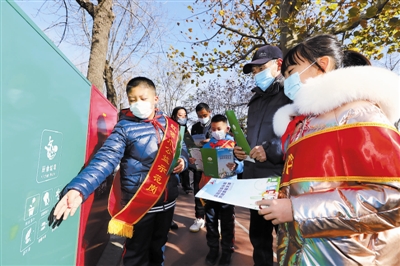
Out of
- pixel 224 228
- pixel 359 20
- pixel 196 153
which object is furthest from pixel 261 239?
pixel 359 20

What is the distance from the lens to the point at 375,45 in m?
6.50

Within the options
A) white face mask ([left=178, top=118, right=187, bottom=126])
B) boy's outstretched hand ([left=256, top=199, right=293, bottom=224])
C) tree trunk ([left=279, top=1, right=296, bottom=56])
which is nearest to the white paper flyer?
boy's outstretched hand ([left=256, top=199, right=293, bottom=224])

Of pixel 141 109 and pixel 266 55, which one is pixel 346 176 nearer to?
pixel 266 55

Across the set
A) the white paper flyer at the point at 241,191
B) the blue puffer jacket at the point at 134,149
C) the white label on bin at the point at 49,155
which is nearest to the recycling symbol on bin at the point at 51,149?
the white label on bin at the point at 49,155

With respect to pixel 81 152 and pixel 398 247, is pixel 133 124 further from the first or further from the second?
pixel 398 247

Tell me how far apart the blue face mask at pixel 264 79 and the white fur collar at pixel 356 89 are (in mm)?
1030

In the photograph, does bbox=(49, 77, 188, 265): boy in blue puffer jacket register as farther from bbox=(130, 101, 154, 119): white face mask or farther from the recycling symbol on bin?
the recycling symbol on bin

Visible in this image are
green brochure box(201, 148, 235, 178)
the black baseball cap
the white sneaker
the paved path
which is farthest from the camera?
the white sneaker

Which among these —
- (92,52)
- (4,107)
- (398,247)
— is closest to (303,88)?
(398,247)

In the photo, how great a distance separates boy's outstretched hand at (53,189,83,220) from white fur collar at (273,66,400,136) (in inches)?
46.6

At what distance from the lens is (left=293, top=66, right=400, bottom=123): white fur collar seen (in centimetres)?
89

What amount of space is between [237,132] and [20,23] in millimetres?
1469

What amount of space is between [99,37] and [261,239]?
4.14m

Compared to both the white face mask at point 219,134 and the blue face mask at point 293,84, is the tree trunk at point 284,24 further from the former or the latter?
the blue face mask at point 293,84
